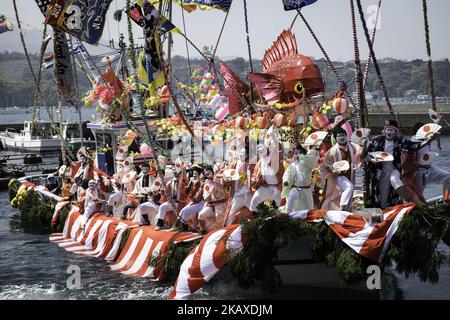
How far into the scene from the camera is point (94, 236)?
17312 mm

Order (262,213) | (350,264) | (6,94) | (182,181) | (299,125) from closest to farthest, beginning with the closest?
(350,264), (262,213), (182,181), (299,125), (6,94)

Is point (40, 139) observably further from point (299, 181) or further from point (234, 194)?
point (299, 181)

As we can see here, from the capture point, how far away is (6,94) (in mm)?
160000

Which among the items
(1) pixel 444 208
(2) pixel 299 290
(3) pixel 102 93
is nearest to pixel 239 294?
(2) pixel 299 290

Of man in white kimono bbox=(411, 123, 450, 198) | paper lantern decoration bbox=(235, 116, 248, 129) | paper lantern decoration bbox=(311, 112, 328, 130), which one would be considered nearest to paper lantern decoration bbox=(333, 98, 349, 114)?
paper lantern decoration bbox=(311, 112, 328, 130)

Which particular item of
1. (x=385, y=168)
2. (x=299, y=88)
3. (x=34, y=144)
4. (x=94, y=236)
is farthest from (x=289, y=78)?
→ (x=34, y=144)

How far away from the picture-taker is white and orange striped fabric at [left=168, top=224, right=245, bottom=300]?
1184 cm

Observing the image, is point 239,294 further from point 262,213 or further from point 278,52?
point 278,52

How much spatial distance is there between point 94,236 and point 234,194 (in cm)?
533

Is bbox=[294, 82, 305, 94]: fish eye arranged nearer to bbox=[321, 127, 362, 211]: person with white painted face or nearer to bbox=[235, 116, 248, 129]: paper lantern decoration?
bbox=[235, 116, 248, 129]: paper lantern decoration

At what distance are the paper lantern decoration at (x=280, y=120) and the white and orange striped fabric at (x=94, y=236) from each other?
3884 mm

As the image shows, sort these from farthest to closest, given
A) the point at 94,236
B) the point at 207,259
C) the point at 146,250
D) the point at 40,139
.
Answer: the point at 40,139 < the point at 94,236 < the point at 146,250 < the point at 207,259

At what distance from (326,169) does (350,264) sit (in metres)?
2.15

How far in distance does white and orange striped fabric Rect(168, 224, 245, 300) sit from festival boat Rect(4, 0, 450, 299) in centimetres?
2
